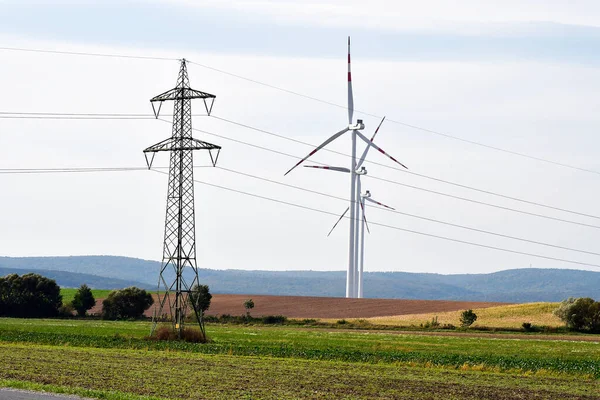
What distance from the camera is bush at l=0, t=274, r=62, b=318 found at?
490 feet

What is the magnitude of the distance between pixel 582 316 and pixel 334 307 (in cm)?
5098

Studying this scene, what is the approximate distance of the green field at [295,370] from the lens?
41.2 metres

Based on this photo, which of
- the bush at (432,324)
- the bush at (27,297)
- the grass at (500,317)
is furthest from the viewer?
the bush at (27,297)

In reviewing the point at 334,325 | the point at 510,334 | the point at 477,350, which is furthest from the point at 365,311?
the point at 477,350

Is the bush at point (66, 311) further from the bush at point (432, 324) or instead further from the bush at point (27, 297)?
the bush at point (432, 324)

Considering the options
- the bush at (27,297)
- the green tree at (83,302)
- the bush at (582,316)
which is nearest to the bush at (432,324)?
the bush at (582,316)

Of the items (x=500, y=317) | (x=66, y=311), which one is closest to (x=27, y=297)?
(x=66, y=311)

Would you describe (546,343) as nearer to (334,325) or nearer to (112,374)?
(334,325)

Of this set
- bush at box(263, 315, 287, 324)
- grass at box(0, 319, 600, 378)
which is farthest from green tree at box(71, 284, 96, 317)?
grass at box(0, 319, 600, 378)

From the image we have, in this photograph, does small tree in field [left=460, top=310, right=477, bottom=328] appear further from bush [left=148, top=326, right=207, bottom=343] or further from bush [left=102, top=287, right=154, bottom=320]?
bush [left=148, top=326, right=207, bottom=343]

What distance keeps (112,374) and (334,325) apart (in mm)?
86251

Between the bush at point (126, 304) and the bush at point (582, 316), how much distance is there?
6184cm

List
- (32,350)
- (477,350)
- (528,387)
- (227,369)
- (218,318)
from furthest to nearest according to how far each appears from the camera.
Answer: (218,318) < (477,350) < (32,350) < (227,369) < (528,387)

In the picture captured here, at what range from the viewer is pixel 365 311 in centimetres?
15338
